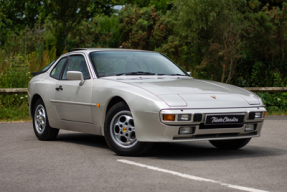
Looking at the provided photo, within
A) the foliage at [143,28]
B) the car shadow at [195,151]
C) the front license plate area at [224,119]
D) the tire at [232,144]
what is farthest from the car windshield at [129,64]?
the foliage at [143,28]

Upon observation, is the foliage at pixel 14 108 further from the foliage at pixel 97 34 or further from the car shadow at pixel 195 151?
the foliage at pixel 97 34

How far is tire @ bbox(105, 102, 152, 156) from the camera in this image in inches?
261

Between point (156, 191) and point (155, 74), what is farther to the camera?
point (155, 74)

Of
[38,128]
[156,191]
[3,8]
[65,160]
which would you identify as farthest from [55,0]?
[3,8]

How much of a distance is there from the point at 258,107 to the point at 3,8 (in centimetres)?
4139

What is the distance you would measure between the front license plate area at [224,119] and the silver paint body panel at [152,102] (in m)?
0.05

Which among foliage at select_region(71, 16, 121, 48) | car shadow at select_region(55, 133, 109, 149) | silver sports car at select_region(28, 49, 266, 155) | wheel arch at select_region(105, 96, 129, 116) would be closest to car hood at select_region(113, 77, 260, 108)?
silver sports car at select_region(28, 49, 266, 155)

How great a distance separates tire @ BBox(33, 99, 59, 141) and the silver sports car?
0.02 metres

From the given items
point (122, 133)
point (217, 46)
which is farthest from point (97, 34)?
point (122, 133)

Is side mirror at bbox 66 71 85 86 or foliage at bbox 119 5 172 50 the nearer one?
side mirror at bbox 66 71 85 86

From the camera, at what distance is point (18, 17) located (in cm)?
4597

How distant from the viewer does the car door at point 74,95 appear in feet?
24.6

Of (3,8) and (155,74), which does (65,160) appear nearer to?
(155,74)

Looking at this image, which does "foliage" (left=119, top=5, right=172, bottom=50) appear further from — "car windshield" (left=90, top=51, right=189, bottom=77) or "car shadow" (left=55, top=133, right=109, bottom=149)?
"car windshield" (left=90, top=51, right=189, bottom=77)
